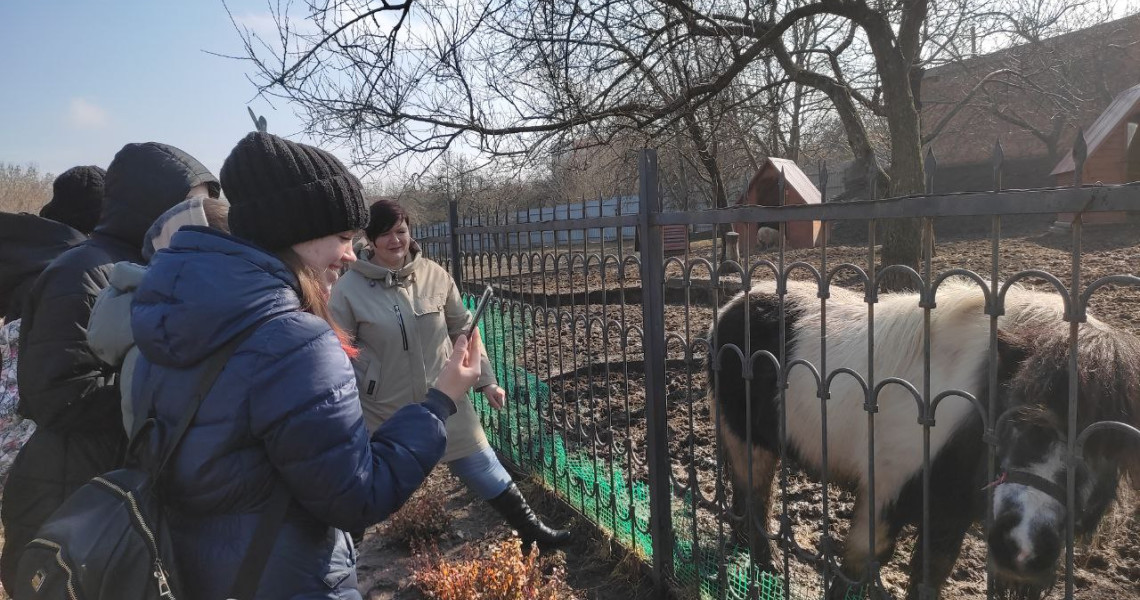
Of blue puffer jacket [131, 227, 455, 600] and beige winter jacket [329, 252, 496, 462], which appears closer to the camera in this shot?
blue puffer jacket [131, 227, 455, 600]

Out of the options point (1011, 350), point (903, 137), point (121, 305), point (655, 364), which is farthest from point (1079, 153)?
point (903, 137)

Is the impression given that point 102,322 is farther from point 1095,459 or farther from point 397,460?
point 1095,459

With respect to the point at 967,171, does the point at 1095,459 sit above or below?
below

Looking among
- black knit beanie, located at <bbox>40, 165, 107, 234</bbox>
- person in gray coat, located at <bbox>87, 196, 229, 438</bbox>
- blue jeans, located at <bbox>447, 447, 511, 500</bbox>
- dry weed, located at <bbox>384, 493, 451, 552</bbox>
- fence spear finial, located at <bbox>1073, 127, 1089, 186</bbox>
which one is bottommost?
dry weed, located at <bbox>384, 493, 451, 552</bbox>

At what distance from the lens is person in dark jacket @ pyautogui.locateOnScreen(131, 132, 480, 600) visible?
123 cm

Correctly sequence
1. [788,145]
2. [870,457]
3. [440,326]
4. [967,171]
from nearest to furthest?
[870,457] < [440,326] < [788,145] < [967,171]

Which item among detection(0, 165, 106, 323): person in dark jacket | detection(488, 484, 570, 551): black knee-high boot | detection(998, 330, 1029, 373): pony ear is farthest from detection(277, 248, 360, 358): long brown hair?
detection(488, 484, 570, 551): black knee-high boot

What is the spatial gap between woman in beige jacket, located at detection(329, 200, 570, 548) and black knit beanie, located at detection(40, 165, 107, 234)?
105cm

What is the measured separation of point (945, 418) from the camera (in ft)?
7.57

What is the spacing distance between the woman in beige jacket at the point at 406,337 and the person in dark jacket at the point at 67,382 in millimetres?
907

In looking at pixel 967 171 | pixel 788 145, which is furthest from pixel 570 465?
pixel 967 171

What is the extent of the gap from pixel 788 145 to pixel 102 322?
19644mm

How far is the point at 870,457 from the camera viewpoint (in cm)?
201

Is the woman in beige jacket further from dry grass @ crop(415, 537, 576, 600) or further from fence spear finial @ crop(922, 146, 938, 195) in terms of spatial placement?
fence spear finial @ crop(922, 146, 938, 195)
